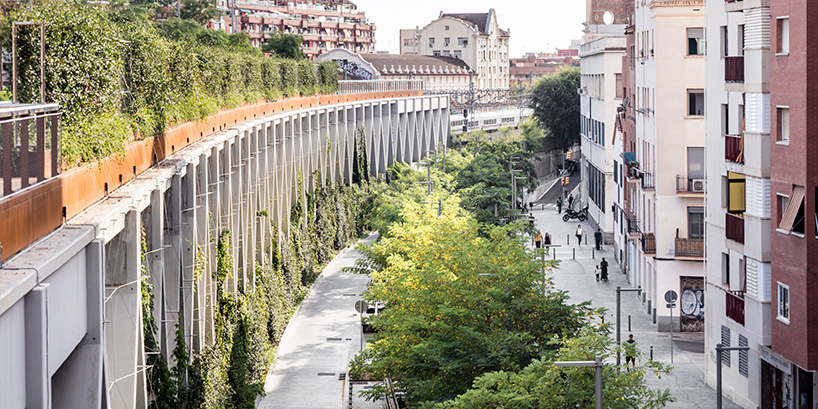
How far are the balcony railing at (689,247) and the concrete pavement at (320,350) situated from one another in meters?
15.0

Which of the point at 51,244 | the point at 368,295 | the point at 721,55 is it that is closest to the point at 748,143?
the point at 721,55

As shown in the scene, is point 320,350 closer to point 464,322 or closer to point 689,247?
point 464,322

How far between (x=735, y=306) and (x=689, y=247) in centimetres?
1412

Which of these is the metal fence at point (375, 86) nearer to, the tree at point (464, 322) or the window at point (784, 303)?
the tree at point (464, 322)

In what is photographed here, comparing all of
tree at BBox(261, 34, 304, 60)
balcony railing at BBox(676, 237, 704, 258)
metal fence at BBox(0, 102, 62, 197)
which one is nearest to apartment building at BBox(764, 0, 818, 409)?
balcony railing at BBox(676, 237, 704, 258)

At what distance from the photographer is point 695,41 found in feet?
166

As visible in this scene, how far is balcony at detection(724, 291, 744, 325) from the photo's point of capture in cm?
3559

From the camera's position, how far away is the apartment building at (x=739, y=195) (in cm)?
3303

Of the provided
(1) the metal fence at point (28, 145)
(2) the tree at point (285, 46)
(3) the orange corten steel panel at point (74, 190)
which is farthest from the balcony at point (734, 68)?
(2) the tree at point (285, 46)

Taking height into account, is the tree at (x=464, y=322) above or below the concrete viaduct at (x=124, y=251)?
below

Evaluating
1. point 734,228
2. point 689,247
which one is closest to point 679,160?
point 689,247

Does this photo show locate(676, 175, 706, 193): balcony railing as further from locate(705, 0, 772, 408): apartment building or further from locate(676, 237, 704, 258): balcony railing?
locate(705, 0, 772, 408): apartment building

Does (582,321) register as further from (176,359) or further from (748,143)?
(176,359)

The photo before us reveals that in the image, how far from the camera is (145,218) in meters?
25.2
